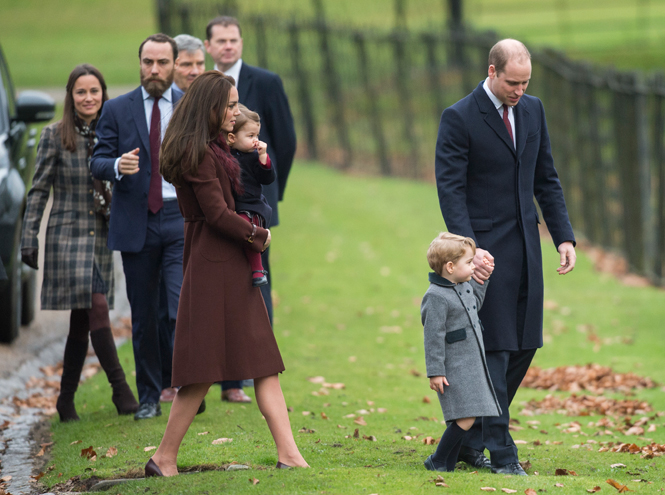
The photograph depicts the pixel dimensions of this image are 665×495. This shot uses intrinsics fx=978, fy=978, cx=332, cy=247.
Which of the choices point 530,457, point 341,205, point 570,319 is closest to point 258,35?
point 341,205

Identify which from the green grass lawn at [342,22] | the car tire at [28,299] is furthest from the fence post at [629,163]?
the green grass lawn at [342,22]

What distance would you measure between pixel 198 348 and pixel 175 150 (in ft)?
3.15

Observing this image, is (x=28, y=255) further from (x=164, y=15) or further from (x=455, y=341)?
(x=164, y=15)

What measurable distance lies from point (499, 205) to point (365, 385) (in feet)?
10.5

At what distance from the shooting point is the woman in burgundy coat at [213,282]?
4.69 m

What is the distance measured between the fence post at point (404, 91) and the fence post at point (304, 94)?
276 cm

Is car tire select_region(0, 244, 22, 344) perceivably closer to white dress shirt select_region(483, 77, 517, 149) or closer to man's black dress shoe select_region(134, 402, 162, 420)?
man's black dress shoe select_region(134, 402, 162, 420)

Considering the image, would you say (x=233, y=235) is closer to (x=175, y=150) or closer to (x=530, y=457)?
(x=175, y=150)

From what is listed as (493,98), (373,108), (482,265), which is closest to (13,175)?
(493,98)

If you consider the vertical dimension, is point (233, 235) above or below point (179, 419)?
above

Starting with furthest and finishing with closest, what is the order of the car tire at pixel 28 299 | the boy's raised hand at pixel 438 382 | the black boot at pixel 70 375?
the car tire at pixel 28 299
the black boot at pixel 70 375
the boy's raised hand at pixel 438 382

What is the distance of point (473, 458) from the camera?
5.35m

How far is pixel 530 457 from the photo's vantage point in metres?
5.67

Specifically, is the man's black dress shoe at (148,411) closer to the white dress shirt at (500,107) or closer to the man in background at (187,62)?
the man in background at (187,62)
